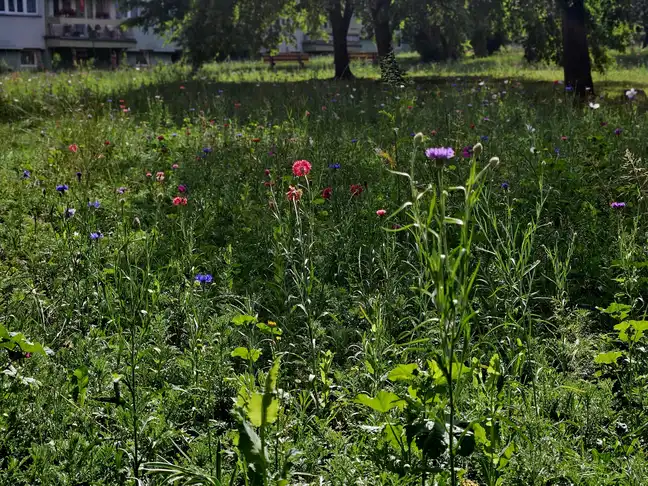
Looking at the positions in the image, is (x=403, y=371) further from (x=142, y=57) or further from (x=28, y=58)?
(x=142, y=57)

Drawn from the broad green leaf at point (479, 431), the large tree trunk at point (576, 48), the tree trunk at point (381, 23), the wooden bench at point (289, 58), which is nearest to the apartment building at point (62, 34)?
the wooden bench at point (289, 58)

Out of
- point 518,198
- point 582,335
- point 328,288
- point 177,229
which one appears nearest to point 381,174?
point 518,198

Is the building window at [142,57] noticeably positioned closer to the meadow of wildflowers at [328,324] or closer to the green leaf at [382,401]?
the meadow of wildflowers at [328,324]

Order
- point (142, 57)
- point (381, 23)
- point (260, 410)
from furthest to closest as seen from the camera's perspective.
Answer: point (142, 57) → point (381, 23) → point (260, 410)

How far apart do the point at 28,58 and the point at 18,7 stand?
2.62 meters

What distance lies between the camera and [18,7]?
3912 centimetres

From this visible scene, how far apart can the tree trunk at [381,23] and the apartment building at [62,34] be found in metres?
21.5

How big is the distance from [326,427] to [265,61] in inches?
1463

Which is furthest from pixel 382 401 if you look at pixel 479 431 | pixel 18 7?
pixel 18 7

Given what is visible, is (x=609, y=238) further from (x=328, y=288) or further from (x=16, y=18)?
(x=16, y=18)

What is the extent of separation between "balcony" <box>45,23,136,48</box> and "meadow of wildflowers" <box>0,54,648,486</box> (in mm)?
36610

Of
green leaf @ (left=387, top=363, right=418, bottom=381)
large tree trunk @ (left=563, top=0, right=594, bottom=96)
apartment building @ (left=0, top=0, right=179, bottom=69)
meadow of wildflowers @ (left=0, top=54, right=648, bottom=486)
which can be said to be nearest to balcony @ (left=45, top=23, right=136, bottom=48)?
apartment building @ (left=0, top=0, right=179, bottom=69)

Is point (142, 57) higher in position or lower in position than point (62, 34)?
lower

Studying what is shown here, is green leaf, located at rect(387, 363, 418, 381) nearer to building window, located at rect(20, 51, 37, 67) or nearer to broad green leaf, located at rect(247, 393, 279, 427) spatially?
broad green leaf, located at rect(247, 393, 279, 427)
